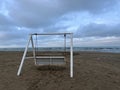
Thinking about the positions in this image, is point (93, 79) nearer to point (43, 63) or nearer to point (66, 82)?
point (66, 82)

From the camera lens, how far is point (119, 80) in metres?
7.88

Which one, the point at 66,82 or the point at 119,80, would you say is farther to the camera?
the point at 119,80

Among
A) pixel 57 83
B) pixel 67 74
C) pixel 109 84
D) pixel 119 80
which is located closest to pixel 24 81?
pixel 57 83

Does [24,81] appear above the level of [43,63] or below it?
below

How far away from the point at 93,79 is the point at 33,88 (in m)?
2.72

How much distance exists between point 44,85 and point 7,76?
7.58 feet

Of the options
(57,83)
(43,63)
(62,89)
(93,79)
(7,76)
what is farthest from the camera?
(43,63)

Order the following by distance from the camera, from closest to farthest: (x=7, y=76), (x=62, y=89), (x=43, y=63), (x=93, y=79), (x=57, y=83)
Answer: (x=62, y=89) → (x=57, y=83) → (x=93, y=79) → (x=7, y=76) → (x=43, y=63)

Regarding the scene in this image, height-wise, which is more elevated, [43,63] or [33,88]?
[43,63]

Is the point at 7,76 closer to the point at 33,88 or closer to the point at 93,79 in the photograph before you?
the point at 33,88

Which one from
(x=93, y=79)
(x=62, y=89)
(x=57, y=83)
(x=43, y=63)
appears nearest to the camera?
(x=62, y=89)

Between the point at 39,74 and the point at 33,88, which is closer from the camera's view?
the point at 33,88

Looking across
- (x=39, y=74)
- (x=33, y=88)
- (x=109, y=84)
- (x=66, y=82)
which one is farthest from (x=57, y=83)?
(x=109, y=84)

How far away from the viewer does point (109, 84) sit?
712 cm
